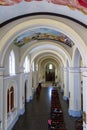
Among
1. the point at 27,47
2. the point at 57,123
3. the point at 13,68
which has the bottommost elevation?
the point at 57,123

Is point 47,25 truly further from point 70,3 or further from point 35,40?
point 35,40

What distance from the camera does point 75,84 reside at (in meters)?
14.3

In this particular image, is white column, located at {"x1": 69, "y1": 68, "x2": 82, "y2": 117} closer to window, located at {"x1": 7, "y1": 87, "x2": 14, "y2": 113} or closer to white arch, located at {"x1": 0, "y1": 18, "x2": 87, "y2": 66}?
window, located at {"x1": 7, "y1": 87, "x2": 14, "y2": 113}

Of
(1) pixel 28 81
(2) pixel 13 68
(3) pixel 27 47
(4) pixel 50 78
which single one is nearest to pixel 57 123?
(2) pixel 13 68

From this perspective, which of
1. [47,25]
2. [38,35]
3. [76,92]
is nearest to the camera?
[47,25]

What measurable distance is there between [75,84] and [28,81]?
7.13 m

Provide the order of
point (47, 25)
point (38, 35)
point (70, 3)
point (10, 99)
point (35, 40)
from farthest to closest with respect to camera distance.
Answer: point (35, 40)
point (38, 35)
point (10, 99)
point (47, 25)
point (70, 3)

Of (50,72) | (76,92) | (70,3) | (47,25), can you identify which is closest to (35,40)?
(76,92)

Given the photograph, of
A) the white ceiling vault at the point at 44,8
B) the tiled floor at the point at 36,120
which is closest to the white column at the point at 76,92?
the tiled floor at the point at 36,120

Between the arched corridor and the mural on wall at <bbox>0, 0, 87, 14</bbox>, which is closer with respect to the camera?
the mural on wall at <bbox>0, 0, 87, 14</bbox>

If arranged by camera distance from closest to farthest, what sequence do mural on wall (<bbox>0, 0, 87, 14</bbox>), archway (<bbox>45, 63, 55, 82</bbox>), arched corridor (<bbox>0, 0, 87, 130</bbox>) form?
mural on wall (<bbox>0, 0, 87, 14</bbox>), arched corridor (<bbox>0, 0, 87, 130</bbox>), archway (<bbox>45, 63, 55, 82</bbox>)

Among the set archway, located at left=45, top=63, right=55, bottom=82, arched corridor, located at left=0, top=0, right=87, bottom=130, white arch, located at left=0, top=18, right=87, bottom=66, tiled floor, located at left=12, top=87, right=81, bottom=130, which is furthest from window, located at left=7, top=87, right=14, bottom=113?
archway, located at left=45, top=63, right=55, bottom=82

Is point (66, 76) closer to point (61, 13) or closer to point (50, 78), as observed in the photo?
point (61, 13)

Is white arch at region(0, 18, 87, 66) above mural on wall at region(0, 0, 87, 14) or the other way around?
the other way around
